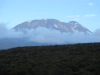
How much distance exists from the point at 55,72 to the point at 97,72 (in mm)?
4146

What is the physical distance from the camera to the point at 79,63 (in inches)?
527

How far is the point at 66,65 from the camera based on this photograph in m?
12.8

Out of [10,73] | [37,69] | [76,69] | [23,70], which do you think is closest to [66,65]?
[76,69]

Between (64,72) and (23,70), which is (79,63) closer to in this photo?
(64,72)

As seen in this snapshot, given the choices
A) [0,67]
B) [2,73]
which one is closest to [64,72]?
[2,73]

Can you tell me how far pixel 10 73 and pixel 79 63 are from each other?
8.03m

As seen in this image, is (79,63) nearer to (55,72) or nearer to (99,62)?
(99,62)

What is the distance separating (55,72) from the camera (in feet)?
36.7

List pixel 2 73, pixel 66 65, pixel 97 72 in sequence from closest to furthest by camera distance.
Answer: pixel 97 72
pixel 2 73
pixel 66 65

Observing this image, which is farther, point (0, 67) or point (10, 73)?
point (0, 67)

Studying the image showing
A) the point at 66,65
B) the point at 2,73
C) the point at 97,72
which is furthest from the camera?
the point at 66,65

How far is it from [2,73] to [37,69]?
368 cm

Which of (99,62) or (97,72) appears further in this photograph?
(99,62)

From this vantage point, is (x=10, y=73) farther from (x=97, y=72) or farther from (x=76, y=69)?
(x=97, y=72)
